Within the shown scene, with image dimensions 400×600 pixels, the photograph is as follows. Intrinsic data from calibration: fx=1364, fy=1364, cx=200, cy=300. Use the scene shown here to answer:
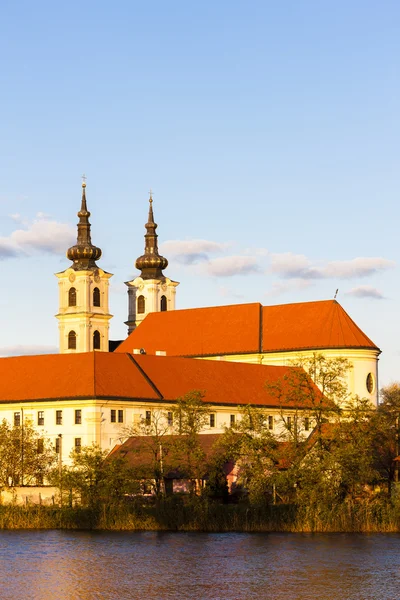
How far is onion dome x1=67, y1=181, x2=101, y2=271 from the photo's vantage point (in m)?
142

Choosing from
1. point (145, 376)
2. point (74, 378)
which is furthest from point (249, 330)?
point (74, 378)

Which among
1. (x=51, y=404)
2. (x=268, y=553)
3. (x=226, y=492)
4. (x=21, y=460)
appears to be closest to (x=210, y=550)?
(x=268, y=553)

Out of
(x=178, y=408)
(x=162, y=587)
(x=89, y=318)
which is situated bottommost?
(x=162, y=587)

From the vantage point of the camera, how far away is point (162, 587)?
→ 47.9 m

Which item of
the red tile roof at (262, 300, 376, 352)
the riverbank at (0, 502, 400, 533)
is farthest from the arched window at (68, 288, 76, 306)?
the riverbank at (0, 502, 400, 533)

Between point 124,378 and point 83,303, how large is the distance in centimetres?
4067

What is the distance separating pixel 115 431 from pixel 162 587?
4742 centimetres

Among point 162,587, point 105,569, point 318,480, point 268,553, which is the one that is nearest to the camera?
point 162,587

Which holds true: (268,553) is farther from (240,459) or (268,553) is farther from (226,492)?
(226,492)

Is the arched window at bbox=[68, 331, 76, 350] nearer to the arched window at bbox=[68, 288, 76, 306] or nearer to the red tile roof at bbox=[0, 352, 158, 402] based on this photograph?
the arched window at bbox=[68, 288, 76, 306]

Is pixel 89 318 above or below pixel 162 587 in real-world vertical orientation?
above

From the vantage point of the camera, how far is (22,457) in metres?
88.2

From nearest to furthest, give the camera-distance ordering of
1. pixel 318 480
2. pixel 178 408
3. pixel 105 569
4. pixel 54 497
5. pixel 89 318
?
1. pixel 105 569
2. pixel 318 480
3. pixel 54 497
4. pixel 178 408
5. pixel 89 318

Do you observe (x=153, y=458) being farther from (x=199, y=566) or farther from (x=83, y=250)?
(x=83, y=250)
